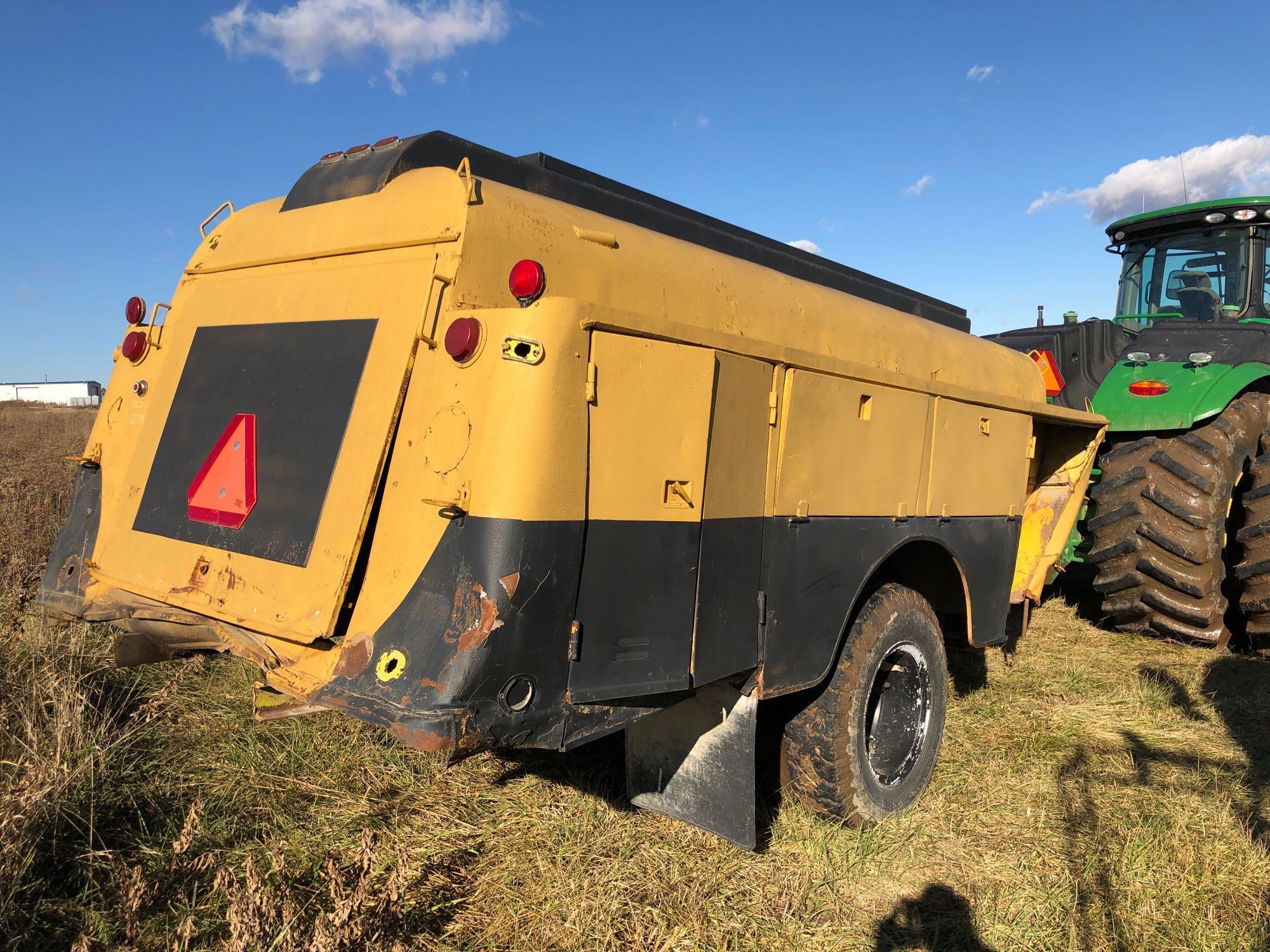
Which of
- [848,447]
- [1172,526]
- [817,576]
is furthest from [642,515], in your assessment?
[1172,526]

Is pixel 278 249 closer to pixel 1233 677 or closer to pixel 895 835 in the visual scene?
pixel 895 835

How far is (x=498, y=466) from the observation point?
Answer: 214cm

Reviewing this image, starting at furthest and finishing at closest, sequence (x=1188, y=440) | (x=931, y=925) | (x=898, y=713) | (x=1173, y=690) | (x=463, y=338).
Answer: (x=1188, y=440), (x=1173, y=690), (x=898, y=713), (x=931, y=925), (x=463, y=338)

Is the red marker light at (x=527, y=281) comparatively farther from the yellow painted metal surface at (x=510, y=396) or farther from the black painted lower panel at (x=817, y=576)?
the black painted lower panel at (x=817, y=576)

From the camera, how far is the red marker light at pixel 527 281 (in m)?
2.33

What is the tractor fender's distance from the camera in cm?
570

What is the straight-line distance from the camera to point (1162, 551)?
552 cm

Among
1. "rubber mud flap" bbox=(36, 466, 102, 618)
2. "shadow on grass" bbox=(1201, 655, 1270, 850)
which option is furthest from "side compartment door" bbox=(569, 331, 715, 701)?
"shadow on grass" bbox=(1201, 655, 1270, 850)

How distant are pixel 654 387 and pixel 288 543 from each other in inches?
45.9

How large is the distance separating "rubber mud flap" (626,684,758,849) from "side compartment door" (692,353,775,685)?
1.08 ft

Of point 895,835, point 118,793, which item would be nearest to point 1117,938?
point 895,835

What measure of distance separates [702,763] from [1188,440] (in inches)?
166

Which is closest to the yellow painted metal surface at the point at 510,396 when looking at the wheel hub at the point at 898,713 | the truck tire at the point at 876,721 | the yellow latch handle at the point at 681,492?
the yellow latch handle at the point at 681,492

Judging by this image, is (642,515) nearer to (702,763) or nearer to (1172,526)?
(702,763)
